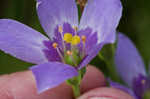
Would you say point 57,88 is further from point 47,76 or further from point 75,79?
point 47,76

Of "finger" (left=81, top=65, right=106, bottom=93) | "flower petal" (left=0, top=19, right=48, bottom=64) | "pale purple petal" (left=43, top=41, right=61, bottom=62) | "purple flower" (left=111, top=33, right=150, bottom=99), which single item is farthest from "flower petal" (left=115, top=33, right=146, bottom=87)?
"flower petal" (left=0, top=19, right=48, bottom=64)

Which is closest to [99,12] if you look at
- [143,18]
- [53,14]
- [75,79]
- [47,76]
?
→ [53,14]

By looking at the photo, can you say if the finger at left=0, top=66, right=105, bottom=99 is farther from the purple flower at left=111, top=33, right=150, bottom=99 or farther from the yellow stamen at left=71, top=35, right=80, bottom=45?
the purple flower at left=111, top=33, right=150, bottom=99

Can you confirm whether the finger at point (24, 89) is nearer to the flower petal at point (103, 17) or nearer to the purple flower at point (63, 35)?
the purple flower at point (63, 35)

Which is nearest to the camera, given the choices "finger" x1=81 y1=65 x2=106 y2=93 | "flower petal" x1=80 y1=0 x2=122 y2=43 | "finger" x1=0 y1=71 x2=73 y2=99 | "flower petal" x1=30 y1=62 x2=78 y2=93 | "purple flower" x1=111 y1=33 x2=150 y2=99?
"flower petal" x1=30 y1=62 x2=78 y2=93

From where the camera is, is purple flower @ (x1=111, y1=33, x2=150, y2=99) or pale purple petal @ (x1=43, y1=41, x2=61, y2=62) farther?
purple flower @ (x1=111, y1=33, x2=150, y2=99)

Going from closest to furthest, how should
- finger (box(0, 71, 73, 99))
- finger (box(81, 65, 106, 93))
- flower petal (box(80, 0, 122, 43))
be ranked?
flower petal (box(80, 0, 122, 43)) < finger (box(0, 71, 73, 99)) < finger (box(81, 65, 106, 93))

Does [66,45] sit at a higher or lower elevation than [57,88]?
higher
